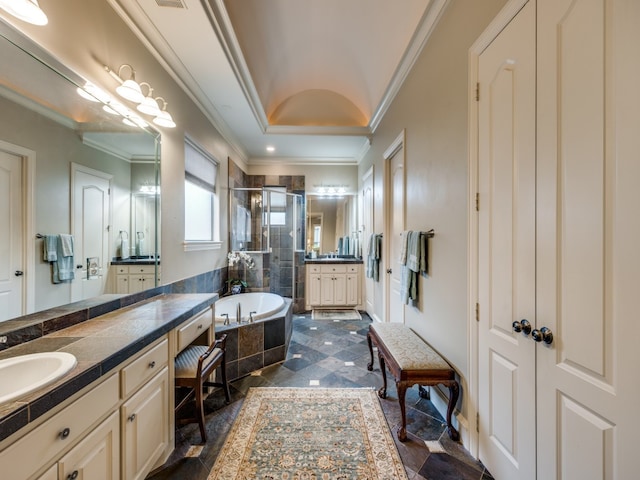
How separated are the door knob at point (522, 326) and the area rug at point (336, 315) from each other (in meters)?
3.04

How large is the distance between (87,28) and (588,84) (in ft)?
7.95

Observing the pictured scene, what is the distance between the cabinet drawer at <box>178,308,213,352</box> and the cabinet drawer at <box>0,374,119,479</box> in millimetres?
543

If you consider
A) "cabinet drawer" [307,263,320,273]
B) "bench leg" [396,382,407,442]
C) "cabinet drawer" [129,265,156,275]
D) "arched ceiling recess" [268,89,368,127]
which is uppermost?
"arched ceiling recess" [268,89,368,127]

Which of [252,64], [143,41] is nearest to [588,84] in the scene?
[143,41]

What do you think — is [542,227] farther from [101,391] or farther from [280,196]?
[280,196]

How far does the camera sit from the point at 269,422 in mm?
1772

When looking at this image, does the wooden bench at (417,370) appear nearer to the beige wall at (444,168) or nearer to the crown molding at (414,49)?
the beige wall at (444,168)

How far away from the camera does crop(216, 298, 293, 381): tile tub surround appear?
2.35 m

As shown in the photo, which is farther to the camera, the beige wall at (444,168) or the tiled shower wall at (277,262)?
the tiled shower wall at (277,262)

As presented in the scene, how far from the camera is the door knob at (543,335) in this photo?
1.03 metres

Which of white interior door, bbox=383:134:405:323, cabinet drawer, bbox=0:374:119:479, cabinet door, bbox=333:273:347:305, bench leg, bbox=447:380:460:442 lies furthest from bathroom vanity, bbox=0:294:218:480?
cabinet door, bbox=333:273:347:305

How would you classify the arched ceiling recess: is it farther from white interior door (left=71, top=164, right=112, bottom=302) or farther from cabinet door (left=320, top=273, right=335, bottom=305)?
white interior door (left=71, top=164, right=112, bottom=302)

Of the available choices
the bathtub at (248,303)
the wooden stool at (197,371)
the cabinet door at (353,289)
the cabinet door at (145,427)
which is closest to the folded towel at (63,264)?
the cabinet door at (145,427)

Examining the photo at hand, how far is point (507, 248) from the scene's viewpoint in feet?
4.11
